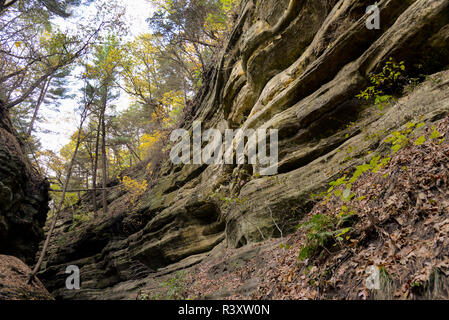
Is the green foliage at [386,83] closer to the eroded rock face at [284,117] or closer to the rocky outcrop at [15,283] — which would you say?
the eroded rock face at [284,117]

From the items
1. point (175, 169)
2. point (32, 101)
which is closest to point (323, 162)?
point (175, 169)

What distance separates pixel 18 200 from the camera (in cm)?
1391

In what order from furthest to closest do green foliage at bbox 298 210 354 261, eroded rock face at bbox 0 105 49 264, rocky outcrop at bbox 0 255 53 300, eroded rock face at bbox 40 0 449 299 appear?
1. eroded rock face at bbox 0 105 49 264
2. rocky outcrop at bbox 0 255 53 300
3. eroded rock face at bbox 40 0 449 299
4. green foliage at bbox 298 210 354 261

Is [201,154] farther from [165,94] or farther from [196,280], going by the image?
[165,94]

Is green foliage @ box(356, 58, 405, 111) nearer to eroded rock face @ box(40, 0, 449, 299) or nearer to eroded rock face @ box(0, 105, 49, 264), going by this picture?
eroded rock face @ box(40, 0, 449, 299)

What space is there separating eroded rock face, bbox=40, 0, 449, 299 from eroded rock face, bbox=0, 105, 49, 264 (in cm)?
423

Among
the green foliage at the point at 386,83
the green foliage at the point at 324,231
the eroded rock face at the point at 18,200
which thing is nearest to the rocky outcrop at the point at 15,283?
the eroded rock face at the point at 18,200

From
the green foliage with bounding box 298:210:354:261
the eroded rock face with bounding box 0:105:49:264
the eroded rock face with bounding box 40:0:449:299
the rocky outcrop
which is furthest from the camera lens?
the eroded rock face with bounding box 0:105:49:264

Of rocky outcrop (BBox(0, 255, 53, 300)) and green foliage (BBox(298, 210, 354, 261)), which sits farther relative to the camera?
rocky outcrop (BBox(0, 255, 53, 300))

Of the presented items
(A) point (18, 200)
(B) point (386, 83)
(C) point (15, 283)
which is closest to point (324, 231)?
(B) point (386, 83)

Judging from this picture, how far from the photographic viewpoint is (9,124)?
15.4 m

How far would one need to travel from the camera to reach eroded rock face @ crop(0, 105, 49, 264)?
1268 centimetres

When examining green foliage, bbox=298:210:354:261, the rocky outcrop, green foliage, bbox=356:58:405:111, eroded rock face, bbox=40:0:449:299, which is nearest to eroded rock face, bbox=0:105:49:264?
the rocky outcrop

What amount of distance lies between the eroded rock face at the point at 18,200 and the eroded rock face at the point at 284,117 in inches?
166
